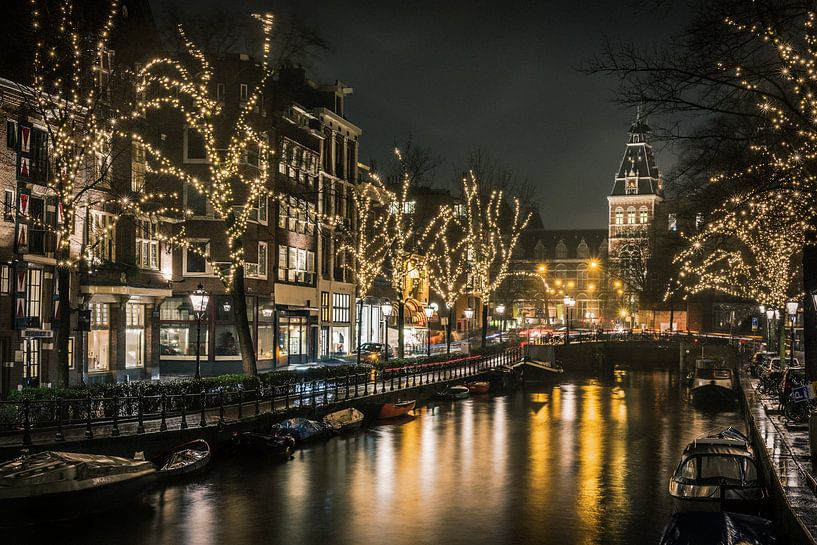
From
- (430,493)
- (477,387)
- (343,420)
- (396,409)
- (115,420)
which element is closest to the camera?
(430,493)

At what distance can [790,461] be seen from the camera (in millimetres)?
22672

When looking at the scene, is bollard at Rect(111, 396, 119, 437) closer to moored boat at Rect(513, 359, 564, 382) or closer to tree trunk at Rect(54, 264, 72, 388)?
tree trunk at Rect(54, 264, 72, 388)

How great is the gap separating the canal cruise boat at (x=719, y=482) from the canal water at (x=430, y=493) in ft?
4.28

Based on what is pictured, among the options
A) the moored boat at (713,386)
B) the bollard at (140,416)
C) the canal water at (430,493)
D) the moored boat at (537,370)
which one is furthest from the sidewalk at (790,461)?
the moored boat at (537,370)

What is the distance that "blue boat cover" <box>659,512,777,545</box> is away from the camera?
1566 centimetres

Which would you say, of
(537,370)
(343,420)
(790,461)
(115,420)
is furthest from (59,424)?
(537,370)

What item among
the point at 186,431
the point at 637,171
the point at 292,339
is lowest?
the point at 186,431

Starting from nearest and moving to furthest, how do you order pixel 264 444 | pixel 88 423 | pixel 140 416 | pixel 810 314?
pixel 88 423, pixel 140 416, pixel 264 444, pixel 810 314

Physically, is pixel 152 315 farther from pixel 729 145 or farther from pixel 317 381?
pixel 729 145

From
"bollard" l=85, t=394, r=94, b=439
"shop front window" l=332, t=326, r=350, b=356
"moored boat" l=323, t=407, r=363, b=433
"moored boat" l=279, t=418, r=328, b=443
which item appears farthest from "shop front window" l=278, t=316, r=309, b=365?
"bollard" l=85, t=394, r=94, b=439

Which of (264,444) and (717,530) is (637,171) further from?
(717,530)

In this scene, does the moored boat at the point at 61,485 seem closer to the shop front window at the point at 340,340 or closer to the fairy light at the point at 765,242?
the fairy light at the point at 765,242

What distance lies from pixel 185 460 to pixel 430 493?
7.35 metres

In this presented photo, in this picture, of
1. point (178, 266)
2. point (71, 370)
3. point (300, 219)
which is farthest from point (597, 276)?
point (71, 370)
